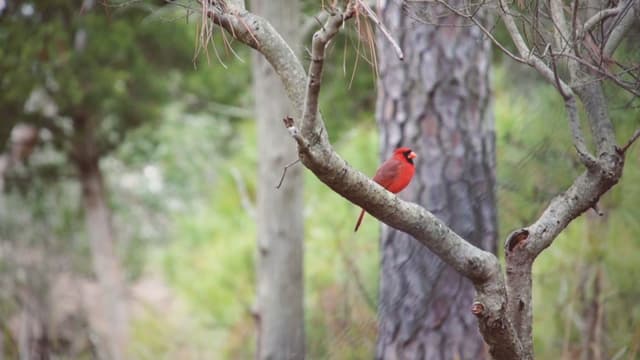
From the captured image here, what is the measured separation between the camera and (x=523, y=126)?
17.7 ft

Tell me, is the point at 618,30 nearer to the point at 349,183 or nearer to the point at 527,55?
the point at 527,55

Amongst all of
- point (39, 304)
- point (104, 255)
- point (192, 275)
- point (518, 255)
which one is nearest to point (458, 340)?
point (518, 255)

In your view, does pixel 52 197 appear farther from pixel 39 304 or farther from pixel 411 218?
pixel 411 218

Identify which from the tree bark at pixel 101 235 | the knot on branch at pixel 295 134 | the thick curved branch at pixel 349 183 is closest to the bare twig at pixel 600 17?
the thick curved branch at pixel 349 183

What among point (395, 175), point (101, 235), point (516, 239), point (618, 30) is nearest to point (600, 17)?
point (618, 30)

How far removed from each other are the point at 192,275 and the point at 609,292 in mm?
5950

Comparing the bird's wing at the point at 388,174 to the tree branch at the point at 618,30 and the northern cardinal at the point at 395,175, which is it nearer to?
the northern cardinal at the point at 395,175

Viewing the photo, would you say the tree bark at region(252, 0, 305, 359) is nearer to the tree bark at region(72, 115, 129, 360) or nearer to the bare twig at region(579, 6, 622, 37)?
the bare twig at region(579, 6, 622, 37)

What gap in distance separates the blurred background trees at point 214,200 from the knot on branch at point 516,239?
1088mm

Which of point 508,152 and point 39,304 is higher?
point 508,152

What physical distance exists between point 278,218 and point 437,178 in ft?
4.17

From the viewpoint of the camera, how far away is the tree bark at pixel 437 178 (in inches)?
172

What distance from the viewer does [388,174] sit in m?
3.79

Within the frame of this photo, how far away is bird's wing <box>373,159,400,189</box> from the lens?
3777 mm
